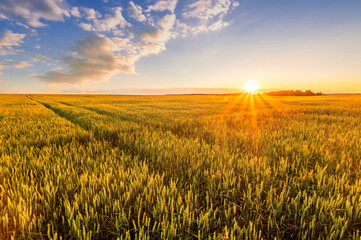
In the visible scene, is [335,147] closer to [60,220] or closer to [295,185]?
[295,185]

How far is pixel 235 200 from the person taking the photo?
1671 millimetres

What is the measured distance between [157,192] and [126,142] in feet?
8.20

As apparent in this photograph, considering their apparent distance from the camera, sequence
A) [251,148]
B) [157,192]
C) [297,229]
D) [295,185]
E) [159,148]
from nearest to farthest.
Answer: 1. [297,229]
2. [157,192]
3. [295,185]
4. [159,148]
5. [251,148]

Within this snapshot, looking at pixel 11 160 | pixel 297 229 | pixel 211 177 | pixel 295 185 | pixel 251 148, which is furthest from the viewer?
pixel 251 148

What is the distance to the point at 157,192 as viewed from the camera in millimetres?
1598

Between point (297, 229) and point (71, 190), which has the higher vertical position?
point (71, 190)

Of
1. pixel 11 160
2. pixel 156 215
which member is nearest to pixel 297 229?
pixel 156 215

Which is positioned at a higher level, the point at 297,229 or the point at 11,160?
the point at 11,160

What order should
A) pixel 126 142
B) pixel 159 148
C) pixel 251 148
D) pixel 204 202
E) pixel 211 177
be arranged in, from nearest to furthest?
pixel 204 202 < pixel 211 177 < pixel 159 148 < pixel 251 148 < pixel 126 142

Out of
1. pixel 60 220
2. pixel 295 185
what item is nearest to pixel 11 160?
pixel 60 220

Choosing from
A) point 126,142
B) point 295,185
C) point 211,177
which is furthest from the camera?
point 126,142

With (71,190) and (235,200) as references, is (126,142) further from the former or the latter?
(235,200)

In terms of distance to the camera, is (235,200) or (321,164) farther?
(321,164)

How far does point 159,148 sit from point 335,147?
11.6 feet
